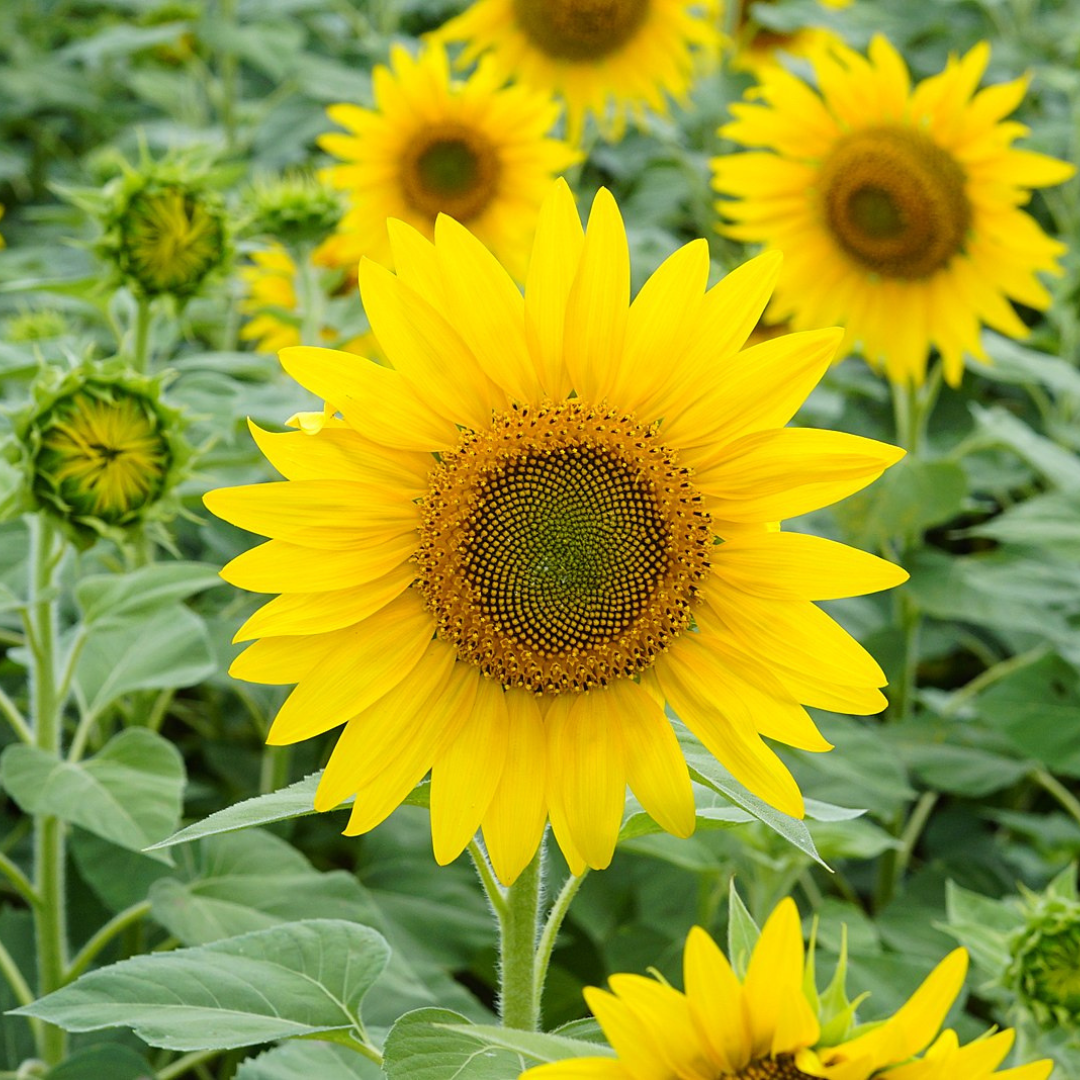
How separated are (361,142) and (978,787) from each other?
1769 millimetres

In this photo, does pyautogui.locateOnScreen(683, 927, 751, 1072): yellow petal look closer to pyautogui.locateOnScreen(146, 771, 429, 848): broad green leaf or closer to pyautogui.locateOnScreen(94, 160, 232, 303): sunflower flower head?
pyautogui.locateOnScreen(146, 771, 429, 848): broad green leaf

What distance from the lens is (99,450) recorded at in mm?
1627

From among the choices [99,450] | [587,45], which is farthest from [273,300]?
[99,450]

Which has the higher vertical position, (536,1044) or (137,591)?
(137,591)

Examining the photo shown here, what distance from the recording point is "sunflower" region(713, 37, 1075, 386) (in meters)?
2.51

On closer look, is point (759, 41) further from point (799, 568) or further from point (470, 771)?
point (470, 771)

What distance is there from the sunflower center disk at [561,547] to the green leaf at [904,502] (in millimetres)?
1198

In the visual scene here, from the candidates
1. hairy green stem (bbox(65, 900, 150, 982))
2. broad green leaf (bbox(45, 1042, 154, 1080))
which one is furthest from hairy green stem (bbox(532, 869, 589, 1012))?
hairy green stem (bbox(65, 900, 150, 982))

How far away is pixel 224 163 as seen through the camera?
332 cm

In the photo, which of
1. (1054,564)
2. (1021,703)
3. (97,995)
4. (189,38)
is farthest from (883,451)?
(189,38)

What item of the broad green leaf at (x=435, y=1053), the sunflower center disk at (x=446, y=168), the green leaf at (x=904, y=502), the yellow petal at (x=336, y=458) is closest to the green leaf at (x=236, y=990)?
the broad green leaf at (x=435, y=1053)

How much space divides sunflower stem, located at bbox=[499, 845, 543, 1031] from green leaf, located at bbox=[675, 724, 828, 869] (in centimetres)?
16

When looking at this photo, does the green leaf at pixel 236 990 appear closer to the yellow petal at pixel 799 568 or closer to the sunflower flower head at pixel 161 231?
the yellow petal at pixel 799 568

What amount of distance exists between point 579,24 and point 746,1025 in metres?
2.85
